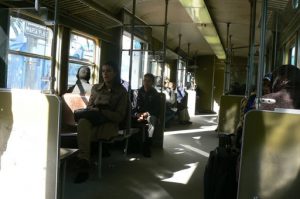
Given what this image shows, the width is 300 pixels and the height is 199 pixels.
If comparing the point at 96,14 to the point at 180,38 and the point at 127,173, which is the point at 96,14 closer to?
the point at 127,173

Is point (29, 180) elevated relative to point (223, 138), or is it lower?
lower

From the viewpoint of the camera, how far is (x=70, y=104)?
4.37 m

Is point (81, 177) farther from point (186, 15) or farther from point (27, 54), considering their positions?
point (186, 15)

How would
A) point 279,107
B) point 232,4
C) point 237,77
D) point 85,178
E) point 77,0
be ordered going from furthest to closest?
point 237,77, point 232,4, point 77,0, point 85,178, point 279,107

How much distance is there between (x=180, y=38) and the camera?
35.9ft

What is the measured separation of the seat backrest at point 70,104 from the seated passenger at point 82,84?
0.19 m

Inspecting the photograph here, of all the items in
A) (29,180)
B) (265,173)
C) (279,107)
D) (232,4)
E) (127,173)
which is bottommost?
(127,173)

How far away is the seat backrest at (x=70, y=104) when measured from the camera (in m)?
4.12

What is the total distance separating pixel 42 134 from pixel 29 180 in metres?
0.33

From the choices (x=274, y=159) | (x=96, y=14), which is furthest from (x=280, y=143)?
(x=96, y=14)

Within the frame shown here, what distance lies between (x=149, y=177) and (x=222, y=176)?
1459 mm

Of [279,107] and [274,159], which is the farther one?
[279,107]

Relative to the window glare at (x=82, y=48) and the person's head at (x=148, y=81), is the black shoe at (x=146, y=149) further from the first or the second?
the window glare at (x=82, y=48)

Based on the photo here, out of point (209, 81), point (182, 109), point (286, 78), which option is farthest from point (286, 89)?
point (209, 81)
